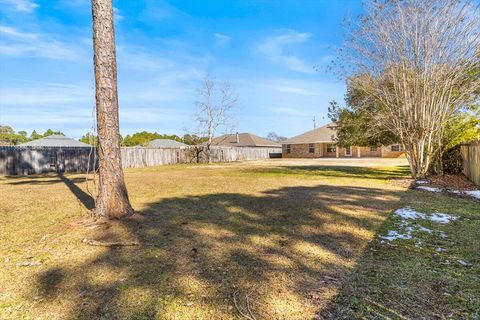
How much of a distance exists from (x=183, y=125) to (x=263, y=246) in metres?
32.0

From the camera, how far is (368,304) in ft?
7.57

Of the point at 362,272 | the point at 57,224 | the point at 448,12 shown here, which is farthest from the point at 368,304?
the point at 448,12

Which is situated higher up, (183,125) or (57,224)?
(183,125)

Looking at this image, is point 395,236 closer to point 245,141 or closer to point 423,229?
point 423,229

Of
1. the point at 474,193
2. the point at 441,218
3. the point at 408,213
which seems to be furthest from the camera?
the point at 474,193

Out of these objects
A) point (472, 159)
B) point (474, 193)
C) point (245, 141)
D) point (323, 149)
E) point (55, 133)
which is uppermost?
point (55, 133)

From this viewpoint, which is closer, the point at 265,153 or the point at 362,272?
the point at 362,272

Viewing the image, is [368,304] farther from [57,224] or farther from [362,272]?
[57,224]

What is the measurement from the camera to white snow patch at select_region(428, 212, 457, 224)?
4883 millimetres

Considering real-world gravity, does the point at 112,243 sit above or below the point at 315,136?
below

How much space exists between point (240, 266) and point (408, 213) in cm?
386

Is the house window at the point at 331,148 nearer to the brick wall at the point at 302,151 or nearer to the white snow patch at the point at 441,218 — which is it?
the brick wall at the point at 302,151

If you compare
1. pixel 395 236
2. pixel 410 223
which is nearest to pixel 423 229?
pixel 410 223

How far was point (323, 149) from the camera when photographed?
37.9 m
